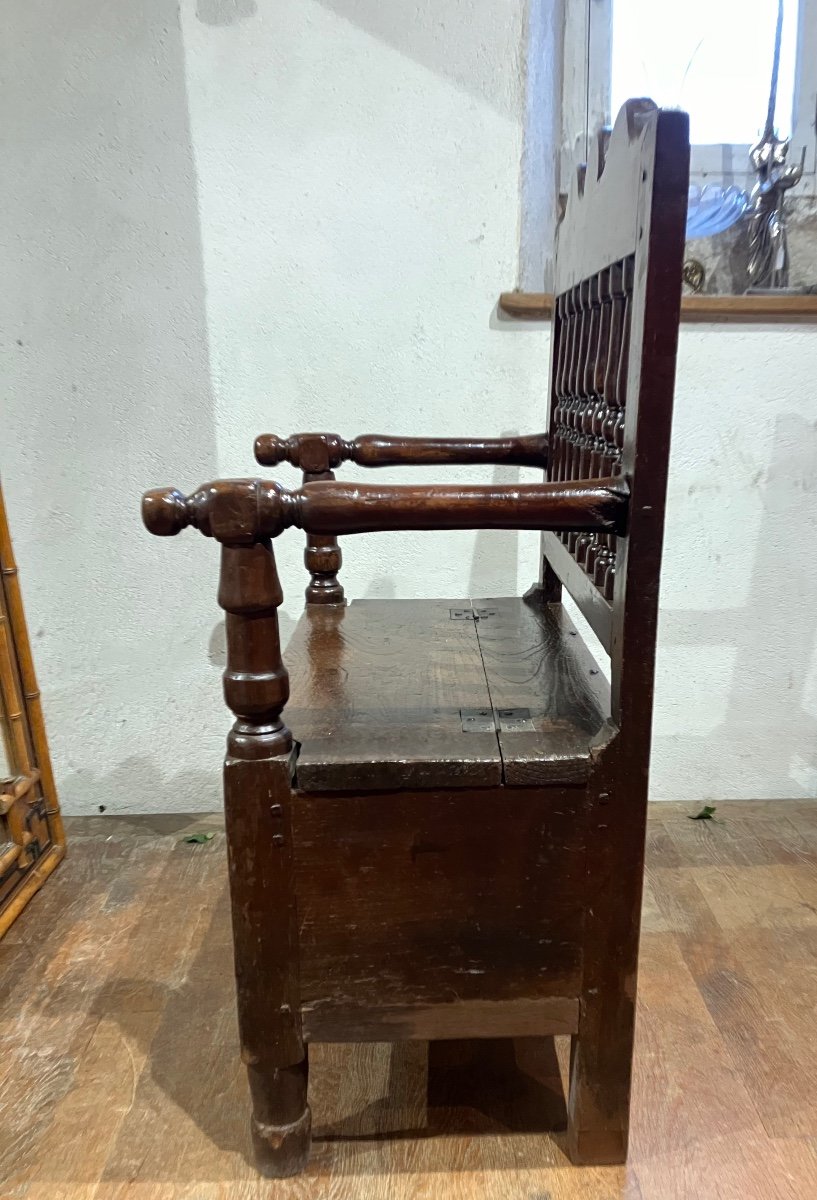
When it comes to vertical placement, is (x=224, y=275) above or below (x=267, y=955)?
above

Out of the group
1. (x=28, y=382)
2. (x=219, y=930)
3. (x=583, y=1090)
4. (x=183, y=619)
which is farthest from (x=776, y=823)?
(x=28, y=382)

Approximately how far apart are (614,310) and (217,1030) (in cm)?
106

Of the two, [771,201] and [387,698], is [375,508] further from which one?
[771,201]

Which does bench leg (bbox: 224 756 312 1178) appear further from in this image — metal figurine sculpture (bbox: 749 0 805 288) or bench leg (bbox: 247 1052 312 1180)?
metal figurine sculpture (bbox: 749 0 805 288)

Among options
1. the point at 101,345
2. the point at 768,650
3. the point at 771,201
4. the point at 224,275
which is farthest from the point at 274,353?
the point at 768,650

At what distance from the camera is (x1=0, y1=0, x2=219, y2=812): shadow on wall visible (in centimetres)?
138

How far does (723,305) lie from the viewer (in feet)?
4.78

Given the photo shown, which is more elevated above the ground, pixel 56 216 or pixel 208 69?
pixel 208 69

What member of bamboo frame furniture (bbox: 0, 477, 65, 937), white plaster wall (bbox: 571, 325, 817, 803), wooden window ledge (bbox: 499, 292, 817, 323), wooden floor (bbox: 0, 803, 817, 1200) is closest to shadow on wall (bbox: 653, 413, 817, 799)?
white plaster wall (bbox: 571, 325, 817, 803)

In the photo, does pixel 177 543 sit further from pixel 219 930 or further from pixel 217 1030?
pixel 217 1030

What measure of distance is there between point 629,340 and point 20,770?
1.26 meters

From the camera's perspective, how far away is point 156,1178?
0.91 m

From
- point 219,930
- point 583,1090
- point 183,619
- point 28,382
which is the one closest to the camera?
point 583,1090

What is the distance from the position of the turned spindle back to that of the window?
24.2 inches
